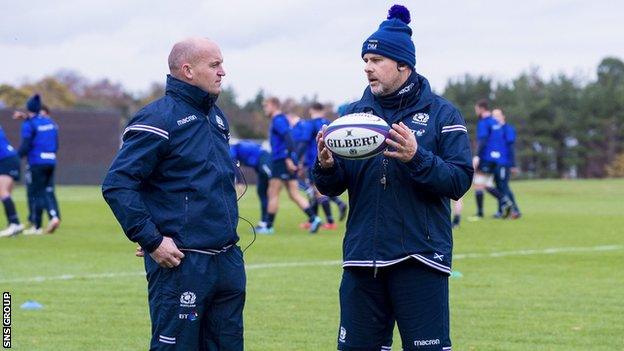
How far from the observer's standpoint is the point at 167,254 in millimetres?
5770

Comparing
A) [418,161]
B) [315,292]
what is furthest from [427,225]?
[315,292]

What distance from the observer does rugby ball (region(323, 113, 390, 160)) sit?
5582mm

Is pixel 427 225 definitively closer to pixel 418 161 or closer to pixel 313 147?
pixel 418 161

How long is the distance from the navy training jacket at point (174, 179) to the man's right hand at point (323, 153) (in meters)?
0.60

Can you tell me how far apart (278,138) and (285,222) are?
429 centimetres

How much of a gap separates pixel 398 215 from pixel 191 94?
1288mm

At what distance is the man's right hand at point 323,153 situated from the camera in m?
5.75

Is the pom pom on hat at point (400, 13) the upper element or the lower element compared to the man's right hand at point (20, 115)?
lower

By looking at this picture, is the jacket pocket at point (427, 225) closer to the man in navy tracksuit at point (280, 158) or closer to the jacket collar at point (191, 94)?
the jacket collar at point (191, 94)

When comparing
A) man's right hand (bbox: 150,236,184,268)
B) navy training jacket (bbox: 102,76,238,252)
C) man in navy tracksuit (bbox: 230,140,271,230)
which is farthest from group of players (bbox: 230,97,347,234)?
man's right hand (bbox: 150,236,184,268)

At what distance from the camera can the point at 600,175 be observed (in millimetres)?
71875

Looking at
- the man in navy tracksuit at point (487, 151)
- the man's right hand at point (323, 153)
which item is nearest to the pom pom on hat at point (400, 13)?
the man's right hand at point (323, 153)

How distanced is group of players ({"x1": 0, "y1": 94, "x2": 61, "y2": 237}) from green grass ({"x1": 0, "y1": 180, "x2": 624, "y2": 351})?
1.92 ft

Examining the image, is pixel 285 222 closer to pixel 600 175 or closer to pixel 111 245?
pixel 111 245
